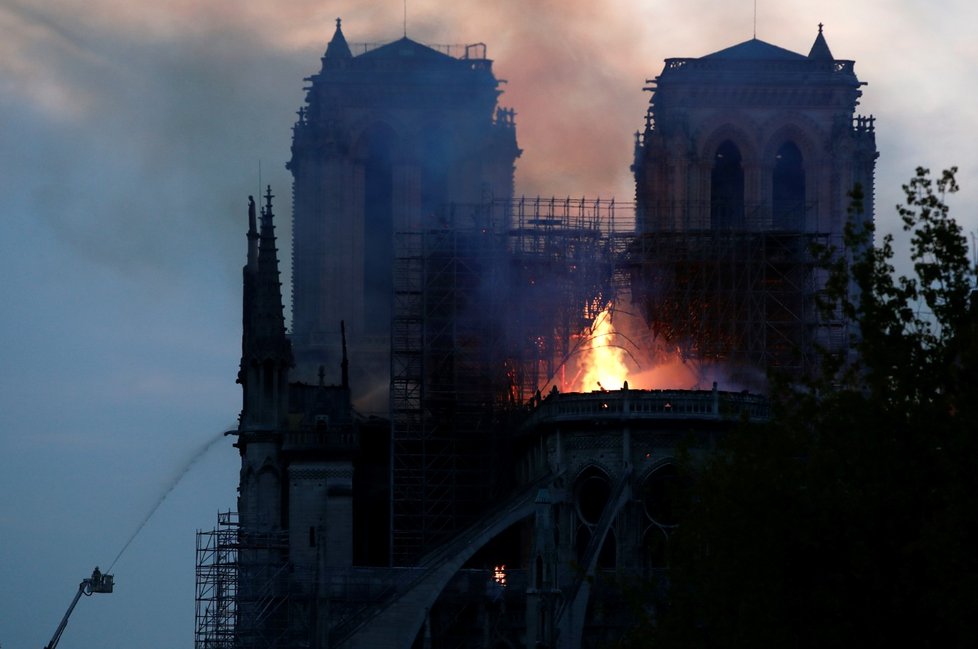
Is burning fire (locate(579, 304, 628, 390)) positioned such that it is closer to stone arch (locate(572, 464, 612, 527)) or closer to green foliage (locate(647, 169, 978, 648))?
stone arch (locate(572, 464, 612, 527))

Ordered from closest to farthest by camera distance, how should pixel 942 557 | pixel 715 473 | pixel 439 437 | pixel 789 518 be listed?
pixel 942 557
pixel 789 518
pixel 715 473
pixel 439 437

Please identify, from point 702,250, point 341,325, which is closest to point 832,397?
point 702,250

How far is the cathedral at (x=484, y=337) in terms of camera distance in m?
89.4

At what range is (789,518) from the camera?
180 ft

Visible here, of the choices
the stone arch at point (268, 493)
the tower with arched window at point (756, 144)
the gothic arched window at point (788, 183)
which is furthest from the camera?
the gothic arched window at point (788, 183)

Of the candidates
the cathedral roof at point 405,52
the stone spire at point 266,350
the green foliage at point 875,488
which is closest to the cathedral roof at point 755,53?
the cathedral roof at point 405,52

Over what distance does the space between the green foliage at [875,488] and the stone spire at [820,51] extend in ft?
183

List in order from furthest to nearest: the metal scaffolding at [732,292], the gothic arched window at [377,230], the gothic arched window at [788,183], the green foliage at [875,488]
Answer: the gothic arched window at [377,230] < the gothic arched window at [788,183] < the metal scaffolding at [732,292] < the green foliage at [875,488]

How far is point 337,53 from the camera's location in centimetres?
A: 11031

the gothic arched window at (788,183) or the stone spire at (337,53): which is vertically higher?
the stone spire at (337,53)

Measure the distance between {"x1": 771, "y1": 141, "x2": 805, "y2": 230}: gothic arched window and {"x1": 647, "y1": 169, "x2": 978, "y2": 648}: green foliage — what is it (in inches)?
2093

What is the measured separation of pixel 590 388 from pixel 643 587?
127 ft

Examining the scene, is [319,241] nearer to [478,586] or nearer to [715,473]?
[478,586]

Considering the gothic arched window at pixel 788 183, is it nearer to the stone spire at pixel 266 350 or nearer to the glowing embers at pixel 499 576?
the stone spire at pixel 266 350
